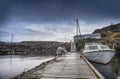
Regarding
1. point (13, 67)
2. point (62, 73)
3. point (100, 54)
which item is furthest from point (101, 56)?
point (62, 73)

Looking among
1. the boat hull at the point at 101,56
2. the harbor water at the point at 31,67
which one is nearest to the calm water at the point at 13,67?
the harbor water at the point at 31,67

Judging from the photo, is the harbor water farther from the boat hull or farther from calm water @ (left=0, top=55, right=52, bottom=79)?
the boat hull

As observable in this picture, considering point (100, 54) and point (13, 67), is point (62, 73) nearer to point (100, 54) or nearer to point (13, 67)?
point (100, 54)

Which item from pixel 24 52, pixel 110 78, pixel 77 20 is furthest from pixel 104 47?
pixel 24 52

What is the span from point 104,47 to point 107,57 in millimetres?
2762

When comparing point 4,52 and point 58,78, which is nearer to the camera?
point 58,78

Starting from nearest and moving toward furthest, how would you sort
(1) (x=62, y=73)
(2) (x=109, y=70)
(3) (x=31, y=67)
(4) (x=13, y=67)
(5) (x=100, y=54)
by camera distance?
1. (1) (x=62, y=73)
2. (2) (x=109, y=70)
3. (5) (x=100, y=54)
4. (3) (x=31, y=67)
5. (4) (x=13, y=67)

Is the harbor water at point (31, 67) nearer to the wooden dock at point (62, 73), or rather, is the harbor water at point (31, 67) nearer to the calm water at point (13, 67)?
the calm water at point (13, 67)

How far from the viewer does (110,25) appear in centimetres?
19200

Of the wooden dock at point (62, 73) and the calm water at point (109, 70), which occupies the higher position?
the wooden dock at point (62, 73)

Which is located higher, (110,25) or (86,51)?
(110,25)

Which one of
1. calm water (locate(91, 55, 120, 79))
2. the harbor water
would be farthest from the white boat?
calm water (locate(91, 55, 120, 79))

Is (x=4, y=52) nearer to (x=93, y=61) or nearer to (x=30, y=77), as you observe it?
(x=93, y=61)

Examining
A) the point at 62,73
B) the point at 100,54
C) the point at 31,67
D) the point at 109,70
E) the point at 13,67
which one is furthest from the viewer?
the point at 13,67
